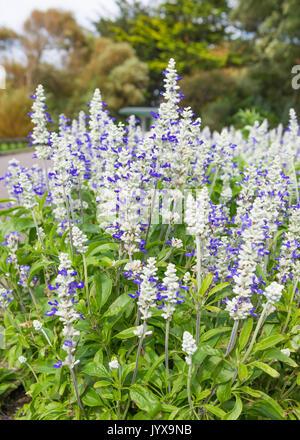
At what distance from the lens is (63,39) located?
3884 centimetres

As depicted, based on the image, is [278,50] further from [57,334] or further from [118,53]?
[57,334]

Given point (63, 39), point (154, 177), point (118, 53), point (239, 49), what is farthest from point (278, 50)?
point (154, 177)

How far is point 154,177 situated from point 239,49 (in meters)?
39.6

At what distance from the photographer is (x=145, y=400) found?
8.82 ft

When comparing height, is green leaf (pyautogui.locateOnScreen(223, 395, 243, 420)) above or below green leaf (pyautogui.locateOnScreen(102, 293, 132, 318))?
below

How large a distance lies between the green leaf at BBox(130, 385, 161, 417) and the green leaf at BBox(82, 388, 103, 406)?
0.40 meters

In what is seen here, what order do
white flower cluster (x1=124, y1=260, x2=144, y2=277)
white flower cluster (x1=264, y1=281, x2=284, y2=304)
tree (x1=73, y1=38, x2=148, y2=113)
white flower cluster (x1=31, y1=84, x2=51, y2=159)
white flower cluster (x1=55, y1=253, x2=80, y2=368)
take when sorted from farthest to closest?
tree (x1=73, y1=38, x2=148, y2=113), white flower cluster (x1=31, y1=84, x2=51, y2=159), white flower cluster (x1=124, y1=260, x2=144, y2=277), white flower cluster (x1=55, y1=253, x2=80, y2=368), white flower cluster (x1=264, y1=281, x2=284, y2=304)

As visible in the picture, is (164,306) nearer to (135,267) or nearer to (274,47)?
(135,267)

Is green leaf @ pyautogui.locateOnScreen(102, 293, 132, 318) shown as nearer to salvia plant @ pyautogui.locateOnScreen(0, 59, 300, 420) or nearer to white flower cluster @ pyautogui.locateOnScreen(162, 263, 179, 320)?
salvia plant @ pyautogui.locateOnScreen(0, 59, 300, 420)

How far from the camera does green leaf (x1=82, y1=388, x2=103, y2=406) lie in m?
2.96

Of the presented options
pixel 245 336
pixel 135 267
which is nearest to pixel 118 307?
pixel 135 267

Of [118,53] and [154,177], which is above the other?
[118,53]

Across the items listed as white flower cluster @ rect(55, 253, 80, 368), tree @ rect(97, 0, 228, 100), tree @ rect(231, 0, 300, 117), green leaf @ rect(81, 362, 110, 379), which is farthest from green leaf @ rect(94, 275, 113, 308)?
tree @ rect(97, 0, 228, 100)

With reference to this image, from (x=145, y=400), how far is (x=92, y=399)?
0.56 meters
